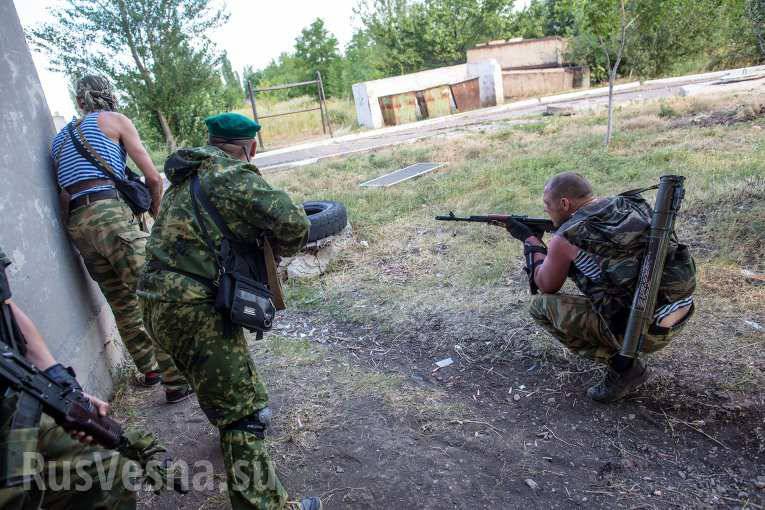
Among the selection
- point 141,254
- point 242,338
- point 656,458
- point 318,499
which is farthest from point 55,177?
point 656,458

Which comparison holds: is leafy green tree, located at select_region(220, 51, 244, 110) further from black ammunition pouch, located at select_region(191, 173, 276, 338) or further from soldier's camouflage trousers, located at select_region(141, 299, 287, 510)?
soldier's camouflage trousers, located at select_region(141, 299, 287, 510)

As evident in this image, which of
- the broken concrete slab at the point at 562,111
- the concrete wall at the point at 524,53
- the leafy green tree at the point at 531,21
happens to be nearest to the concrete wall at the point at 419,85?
the concrete wall at the point at 524,53

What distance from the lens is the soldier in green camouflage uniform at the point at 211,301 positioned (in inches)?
82.0

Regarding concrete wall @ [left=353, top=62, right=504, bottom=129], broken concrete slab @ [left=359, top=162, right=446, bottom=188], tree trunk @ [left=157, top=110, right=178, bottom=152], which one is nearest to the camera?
broken concrete slab @ [left=359, top=162, right=446, bottom=188]

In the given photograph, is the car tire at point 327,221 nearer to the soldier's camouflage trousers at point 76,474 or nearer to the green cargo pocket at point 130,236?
the green cargo pocket at point 130,236

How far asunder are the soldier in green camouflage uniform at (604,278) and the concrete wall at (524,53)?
22.4 m

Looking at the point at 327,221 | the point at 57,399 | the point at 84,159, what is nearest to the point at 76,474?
the point at 57,399

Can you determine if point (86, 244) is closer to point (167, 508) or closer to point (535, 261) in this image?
point (167, 508)

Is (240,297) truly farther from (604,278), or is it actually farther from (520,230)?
(520,230)

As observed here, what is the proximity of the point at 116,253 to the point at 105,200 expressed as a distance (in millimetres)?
318

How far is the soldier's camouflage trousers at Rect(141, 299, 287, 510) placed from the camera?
208 centimetres

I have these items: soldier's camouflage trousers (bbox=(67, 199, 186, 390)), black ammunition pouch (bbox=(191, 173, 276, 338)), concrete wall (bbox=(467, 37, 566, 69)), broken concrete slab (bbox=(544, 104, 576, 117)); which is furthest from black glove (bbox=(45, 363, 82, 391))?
concrete wall (bbox=(467, 37, 566, 69))

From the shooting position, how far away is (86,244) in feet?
10.2

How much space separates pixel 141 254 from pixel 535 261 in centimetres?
224
